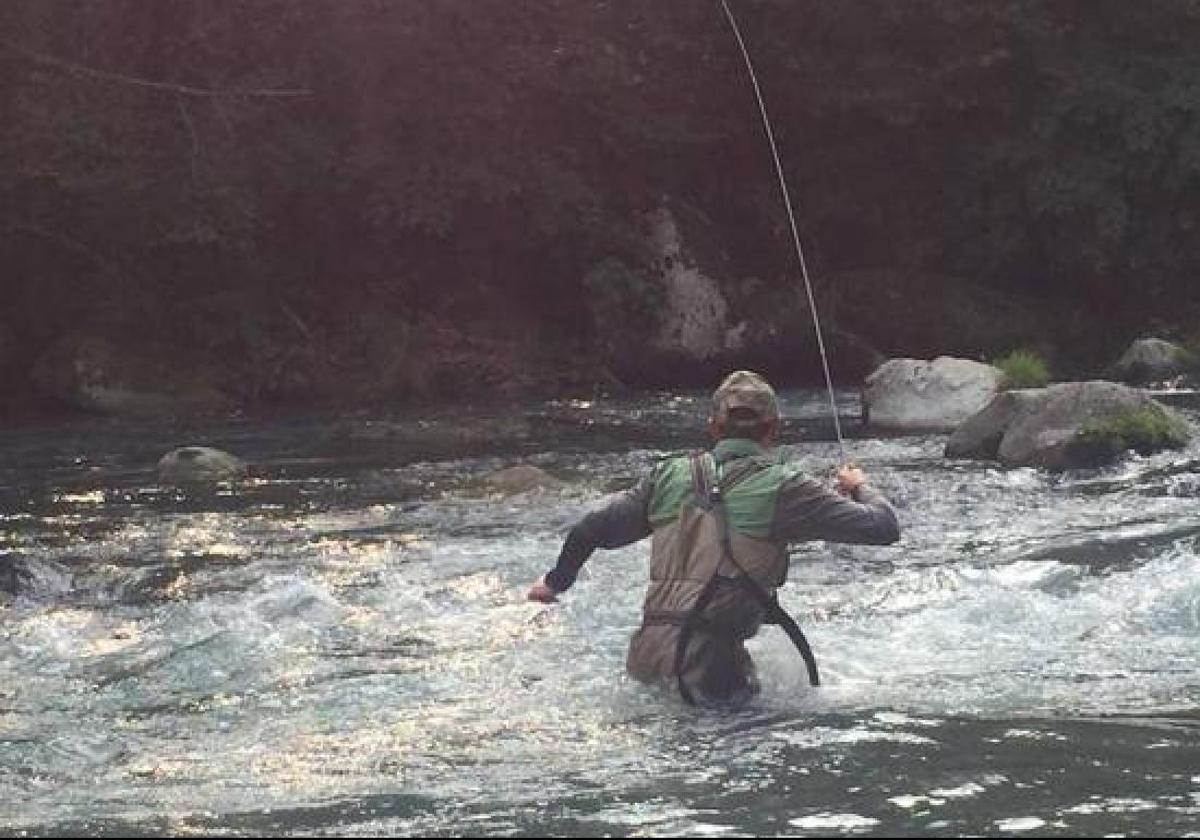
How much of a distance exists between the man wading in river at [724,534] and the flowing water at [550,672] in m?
0.22

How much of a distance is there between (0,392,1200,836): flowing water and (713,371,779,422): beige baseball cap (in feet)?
3.55

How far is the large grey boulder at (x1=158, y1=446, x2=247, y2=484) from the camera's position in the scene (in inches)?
559

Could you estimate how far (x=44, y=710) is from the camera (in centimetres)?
690

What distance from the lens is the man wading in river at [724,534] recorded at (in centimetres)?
629

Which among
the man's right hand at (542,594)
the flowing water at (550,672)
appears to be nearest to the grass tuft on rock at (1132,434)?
the flowing water at (550,672)

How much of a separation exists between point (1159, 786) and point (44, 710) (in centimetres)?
423

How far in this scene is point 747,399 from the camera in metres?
6.48

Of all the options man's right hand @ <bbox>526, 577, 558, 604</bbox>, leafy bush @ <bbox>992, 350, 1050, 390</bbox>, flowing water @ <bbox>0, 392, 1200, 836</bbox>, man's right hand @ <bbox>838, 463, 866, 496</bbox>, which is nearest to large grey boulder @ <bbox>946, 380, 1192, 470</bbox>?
flowing water @ <bbox>0, 392, 1200, 836</bbox>

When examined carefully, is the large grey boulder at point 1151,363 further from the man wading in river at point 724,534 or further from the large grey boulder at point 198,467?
the man wading in river at point 724,534

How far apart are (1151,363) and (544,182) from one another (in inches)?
330

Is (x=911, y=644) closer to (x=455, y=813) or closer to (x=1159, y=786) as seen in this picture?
(x=1159, y=786)

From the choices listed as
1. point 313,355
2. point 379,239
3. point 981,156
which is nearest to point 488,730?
point 313,355

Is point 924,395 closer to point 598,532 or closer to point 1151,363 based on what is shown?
point 1151,363

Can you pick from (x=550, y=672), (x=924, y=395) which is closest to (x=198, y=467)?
(x=924, y=395)
